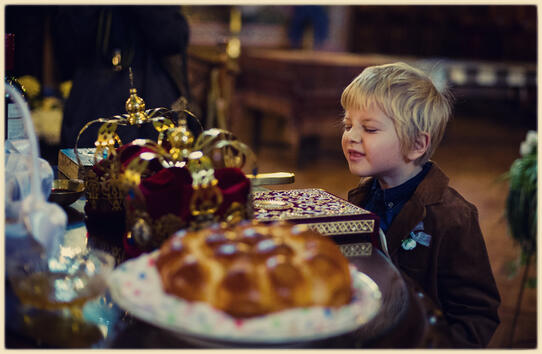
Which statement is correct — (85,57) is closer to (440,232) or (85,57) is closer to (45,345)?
(440,232)

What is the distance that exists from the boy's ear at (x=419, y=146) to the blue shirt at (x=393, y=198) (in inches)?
2.1

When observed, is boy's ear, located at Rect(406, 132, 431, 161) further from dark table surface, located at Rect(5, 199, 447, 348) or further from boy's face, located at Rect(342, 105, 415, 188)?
dark table surface, located at Rect(5, 199, 447, 348)

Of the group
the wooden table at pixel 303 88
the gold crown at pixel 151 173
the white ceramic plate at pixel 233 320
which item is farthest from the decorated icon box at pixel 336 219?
the wooden table at pixel 303 88

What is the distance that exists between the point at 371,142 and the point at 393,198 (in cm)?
17

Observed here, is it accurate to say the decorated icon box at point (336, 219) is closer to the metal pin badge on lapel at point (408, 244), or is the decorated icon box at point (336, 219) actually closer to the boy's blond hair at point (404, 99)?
the metal pin badge on lapel at point (408, 244)

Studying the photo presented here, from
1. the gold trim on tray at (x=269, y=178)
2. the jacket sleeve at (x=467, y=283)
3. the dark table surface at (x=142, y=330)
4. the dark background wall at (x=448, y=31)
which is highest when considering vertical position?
the dark background wall at (x=448, y=31)

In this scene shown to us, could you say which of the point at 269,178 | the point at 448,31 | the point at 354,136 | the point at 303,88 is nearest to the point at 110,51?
the point at 354,136

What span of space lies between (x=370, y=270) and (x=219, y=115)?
139 inches

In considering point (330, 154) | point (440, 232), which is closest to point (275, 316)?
point (440, 232)

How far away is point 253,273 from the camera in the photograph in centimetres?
86

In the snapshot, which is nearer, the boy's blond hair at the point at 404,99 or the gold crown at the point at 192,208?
the gold crown at the point at 192,208

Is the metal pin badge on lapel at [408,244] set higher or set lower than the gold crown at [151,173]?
lower

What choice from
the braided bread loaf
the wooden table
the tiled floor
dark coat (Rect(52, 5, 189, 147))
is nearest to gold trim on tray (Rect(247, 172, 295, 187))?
the braided bread loaf

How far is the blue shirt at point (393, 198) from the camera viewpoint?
1649 mm
